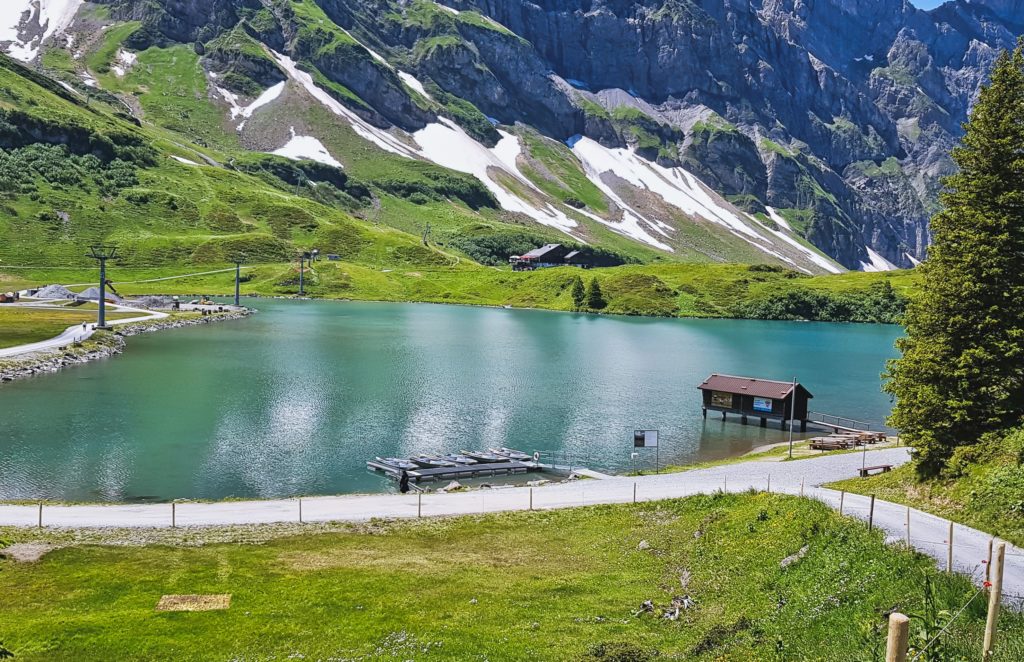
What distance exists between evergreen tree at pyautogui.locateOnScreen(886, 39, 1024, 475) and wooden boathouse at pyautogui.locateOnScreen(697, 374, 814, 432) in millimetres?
40603

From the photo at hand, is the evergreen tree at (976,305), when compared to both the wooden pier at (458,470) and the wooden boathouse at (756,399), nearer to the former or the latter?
the wooden pier at (458,470)

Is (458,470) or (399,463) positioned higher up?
(399,463)

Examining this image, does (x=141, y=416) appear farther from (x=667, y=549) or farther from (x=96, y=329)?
(x=96, y=329)

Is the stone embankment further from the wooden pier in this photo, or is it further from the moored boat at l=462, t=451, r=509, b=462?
the moored boat at l=462, t=451, r=509, b=462

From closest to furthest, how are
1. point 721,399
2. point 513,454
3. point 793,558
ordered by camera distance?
point 793,558 < point 513,454 < point 721,399

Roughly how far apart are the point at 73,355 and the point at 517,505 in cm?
8334

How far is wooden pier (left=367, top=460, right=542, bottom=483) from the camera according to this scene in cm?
5534

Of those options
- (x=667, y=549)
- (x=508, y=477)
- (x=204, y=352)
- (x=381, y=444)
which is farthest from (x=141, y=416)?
(x=667, y=549)

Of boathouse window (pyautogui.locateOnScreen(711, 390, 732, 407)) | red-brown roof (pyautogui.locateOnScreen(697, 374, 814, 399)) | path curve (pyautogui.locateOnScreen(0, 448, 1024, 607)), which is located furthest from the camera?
boathouse window (pyautogui.locateOnScreen(711, 390, 732, 407))

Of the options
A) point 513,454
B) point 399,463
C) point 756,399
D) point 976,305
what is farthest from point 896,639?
point 756,399

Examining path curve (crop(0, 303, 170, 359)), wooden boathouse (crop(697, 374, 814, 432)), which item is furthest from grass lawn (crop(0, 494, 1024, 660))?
path curve (crop(0, 303, 170, 359))

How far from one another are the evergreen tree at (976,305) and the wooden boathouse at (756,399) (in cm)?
4060

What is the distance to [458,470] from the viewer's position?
187ft

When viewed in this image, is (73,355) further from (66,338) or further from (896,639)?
(896,639)
